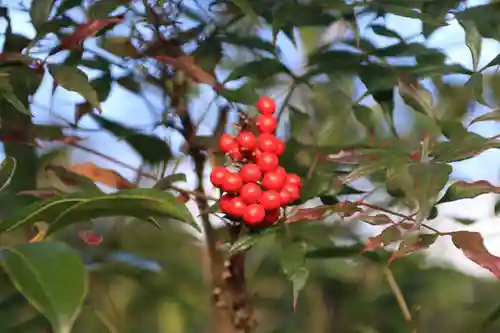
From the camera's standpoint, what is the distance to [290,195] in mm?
474

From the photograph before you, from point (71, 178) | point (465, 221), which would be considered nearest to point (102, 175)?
point (71, 178)

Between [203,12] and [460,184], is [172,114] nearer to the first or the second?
[203,12]

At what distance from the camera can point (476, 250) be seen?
41 cm

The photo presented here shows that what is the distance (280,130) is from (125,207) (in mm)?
328

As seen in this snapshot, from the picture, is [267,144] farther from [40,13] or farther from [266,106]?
[40,13]

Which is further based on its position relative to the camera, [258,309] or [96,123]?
[258,309]

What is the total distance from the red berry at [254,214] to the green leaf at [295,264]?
3 centimetres

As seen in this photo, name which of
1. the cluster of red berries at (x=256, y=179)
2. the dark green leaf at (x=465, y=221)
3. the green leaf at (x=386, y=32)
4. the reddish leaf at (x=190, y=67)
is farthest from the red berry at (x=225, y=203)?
the dark green leaf at (x=465, y=221)

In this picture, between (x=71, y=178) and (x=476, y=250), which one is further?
(x=71, y=178)

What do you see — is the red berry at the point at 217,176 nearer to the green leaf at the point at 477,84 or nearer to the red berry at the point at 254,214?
the red berry at the point at 254,214

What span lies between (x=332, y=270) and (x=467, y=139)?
41 cm

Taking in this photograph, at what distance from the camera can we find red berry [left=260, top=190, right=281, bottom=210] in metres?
0.46

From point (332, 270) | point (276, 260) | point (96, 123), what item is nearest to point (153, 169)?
point (96, 123)

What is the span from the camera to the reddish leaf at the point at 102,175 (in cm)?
52
